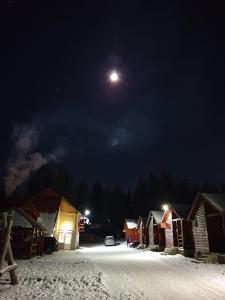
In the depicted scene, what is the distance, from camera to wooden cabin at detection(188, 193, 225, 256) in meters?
24.3

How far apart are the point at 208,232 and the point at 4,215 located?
70.2ft

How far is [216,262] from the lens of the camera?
20.8 metres

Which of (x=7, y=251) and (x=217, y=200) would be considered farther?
(x=217, y=200)

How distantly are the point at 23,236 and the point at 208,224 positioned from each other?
1933cm

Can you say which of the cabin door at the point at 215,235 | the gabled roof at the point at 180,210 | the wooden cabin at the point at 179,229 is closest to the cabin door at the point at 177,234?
the wooden cabin at the point at 179,229

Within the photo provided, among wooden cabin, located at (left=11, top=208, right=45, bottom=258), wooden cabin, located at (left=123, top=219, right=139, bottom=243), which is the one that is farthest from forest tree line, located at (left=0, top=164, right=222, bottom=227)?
wooden cabin, located at (left=11, top=208, right=45, bottom=258)

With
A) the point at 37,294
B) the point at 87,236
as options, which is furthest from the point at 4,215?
the point at 87,236

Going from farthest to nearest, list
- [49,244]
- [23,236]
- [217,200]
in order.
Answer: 1. [49,244]
2. [23,236]
3. [217,200]

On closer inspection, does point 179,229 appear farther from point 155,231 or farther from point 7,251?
point 7,251

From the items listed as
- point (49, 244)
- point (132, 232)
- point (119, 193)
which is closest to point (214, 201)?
point (49, 244)

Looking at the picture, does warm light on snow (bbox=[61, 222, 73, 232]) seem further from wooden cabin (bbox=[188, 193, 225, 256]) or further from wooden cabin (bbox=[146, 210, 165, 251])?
wooden cabin (bbox=[188, 193, 225, 256])

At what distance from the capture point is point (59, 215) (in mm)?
39562

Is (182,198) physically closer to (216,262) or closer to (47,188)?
(47,188)

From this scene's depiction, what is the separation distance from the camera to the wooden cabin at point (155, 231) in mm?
38041
